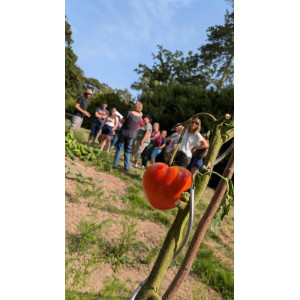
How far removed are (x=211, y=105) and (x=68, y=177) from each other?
5.21 m

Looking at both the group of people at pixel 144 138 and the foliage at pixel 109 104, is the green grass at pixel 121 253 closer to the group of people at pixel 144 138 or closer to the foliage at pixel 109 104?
the group of people at pixel 144 138

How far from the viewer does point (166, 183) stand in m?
0.37

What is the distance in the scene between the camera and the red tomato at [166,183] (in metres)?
0.37

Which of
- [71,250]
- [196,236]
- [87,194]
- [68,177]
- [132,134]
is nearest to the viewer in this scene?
[196,236]

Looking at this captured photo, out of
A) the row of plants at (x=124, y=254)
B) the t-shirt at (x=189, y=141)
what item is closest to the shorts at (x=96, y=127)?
the t-shirt at (x=189, y=141)

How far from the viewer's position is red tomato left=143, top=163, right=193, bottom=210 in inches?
14.5

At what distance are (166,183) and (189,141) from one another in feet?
8.68

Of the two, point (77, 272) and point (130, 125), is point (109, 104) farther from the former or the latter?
point (77, 272)

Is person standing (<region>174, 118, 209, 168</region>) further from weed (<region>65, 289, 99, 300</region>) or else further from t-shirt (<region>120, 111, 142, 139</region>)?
weed (<region>65, 289, 99, 300</region>)

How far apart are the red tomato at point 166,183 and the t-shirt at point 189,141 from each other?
8.09 feet
